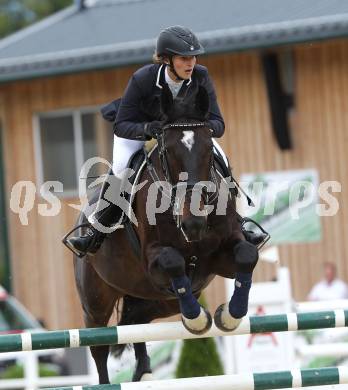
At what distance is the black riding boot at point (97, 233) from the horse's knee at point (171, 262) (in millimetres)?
898

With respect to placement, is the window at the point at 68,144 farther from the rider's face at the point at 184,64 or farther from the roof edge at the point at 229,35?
the rider's face at the point at 184,64

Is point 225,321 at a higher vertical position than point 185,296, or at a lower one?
lower

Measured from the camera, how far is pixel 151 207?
230 inches

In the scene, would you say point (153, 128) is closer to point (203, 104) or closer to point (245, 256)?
point (203, 104)

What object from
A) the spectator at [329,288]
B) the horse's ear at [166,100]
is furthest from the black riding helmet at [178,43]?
the spectator at [329,288]

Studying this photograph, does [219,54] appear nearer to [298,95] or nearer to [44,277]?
[298,95]

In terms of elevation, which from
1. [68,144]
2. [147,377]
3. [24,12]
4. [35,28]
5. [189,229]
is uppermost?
[24,12]

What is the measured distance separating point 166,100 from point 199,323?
1.18 meters

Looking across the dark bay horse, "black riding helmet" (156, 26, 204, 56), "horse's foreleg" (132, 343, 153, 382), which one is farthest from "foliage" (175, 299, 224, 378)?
"black riding helmet" (156, 26, 204, 56)

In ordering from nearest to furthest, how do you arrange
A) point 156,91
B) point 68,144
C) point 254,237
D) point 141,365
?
1. point 156,91
2. point 254,237
3. point 141,365
4. point 68,144

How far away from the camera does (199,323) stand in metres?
5.47

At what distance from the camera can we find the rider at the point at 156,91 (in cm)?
570

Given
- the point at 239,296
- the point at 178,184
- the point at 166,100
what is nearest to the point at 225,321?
the point at 239,296

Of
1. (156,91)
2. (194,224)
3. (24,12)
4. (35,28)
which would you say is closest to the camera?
(194,224)
